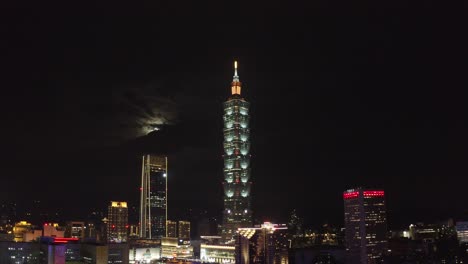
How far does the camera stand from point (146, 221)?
86.2m

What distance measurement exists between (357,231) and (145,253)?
91.8 ft

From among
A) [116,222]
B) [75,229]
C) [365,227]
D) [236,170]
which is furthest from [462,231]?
[75,229]

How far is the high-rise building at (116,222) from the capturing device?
88.3 metres

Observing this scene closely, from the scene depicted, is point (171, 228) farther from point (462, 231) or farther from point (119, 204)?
point (462, 231)

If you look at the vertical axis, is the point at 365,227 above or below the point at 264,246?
above

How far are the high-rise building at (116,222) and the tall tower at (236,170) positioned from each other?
26.8m

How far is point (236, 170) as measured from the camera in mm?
66250

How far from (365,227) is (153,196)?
128 ft

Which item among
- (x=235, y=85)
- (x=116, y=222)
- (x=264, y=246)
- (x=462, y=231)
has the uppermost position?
(x=235, y=85)

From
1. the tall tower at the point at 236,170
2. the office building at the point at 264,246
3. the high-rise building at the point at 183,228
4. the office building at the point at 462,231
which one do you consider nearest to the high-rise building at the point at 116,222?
the high-rise building at the point at 183,228

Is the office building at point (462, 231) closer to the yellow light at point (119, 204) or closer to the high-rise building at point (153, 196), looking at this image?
the high-rise building at point (153, 196)

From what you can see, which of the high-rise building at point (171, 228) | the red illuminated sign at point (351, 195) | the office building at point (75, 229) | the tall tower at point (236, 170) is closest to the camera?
the red illuminated sign at point (351, 195)

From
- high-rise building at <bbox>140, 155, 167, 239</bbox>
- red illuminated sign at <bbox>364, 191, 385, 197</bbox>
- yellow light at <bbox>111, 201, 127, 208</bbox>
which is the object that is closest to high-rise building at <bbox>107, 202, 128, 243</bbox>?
yellow light at <bbox>111, 201, 127, 208</bbox>

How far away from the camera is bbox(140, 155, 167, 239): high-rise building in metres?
85.4
